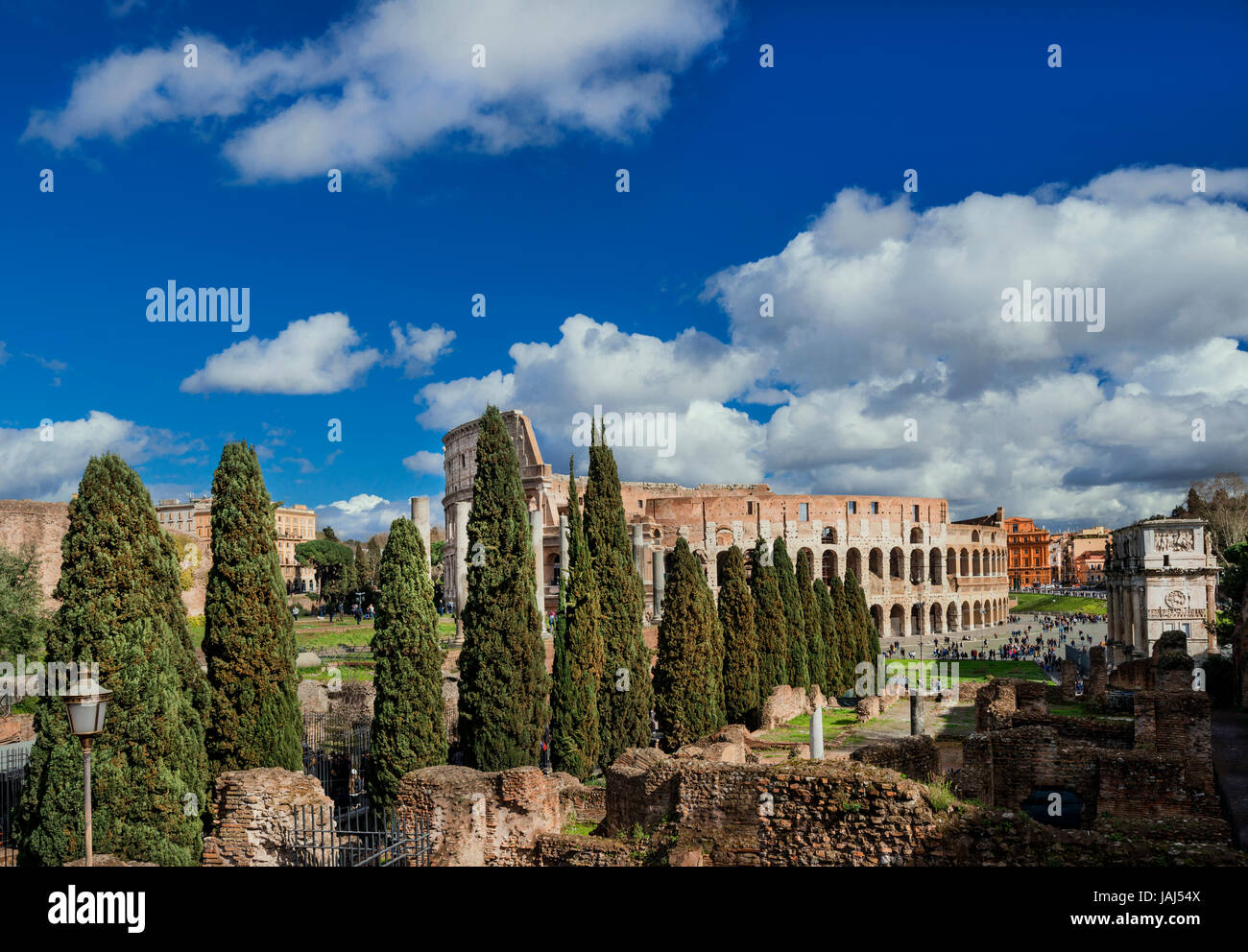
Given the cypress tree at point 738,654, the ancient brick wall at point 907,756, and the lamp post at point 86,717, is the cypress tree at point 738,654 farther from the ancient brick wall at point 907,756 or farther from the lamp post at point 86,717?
the lamp post at point 86,717

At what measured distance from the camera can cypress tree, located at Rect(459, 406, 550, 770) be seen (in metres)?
14.9

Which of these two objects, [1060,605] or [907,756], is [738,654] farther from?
[1060,605]

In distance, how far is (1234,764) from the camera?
595 inches

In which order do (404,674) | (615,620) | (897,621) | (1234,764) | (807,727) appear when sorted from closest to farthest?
(404,674)
(1234,764)
(615,620)
(807,727)
(897,621)

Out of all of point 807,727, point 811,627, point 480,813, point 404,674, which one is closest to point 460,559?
point 811,627

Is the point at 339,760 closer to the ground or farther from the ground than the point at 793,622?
closer to the ground

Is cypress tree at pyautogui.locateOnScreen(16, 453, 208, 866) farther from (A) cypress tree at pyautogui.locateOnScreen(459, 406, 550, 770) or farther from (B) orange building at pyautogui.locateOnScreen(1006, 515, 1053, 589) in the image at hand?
(B) orange building at pyautogui.locateOnScreen(1006, 515, 1053, 589)

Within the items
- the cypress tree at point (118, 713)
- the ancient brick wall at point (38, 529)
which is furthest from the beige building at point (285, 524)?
the cypress tree at point (118, 713)

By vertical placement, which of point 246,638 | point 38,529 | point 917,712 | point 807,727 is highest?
point 38,529

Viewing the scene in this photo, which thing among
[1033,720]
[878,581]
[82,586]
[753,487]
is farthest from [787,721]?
[753,487]

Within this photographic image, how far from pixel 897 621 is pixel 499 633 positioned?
57747 millimetres

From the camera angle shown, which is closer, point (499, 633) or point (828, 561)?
point (499, 633)

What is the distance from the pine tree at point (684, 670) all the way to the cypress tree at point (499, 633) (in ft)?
15.9
